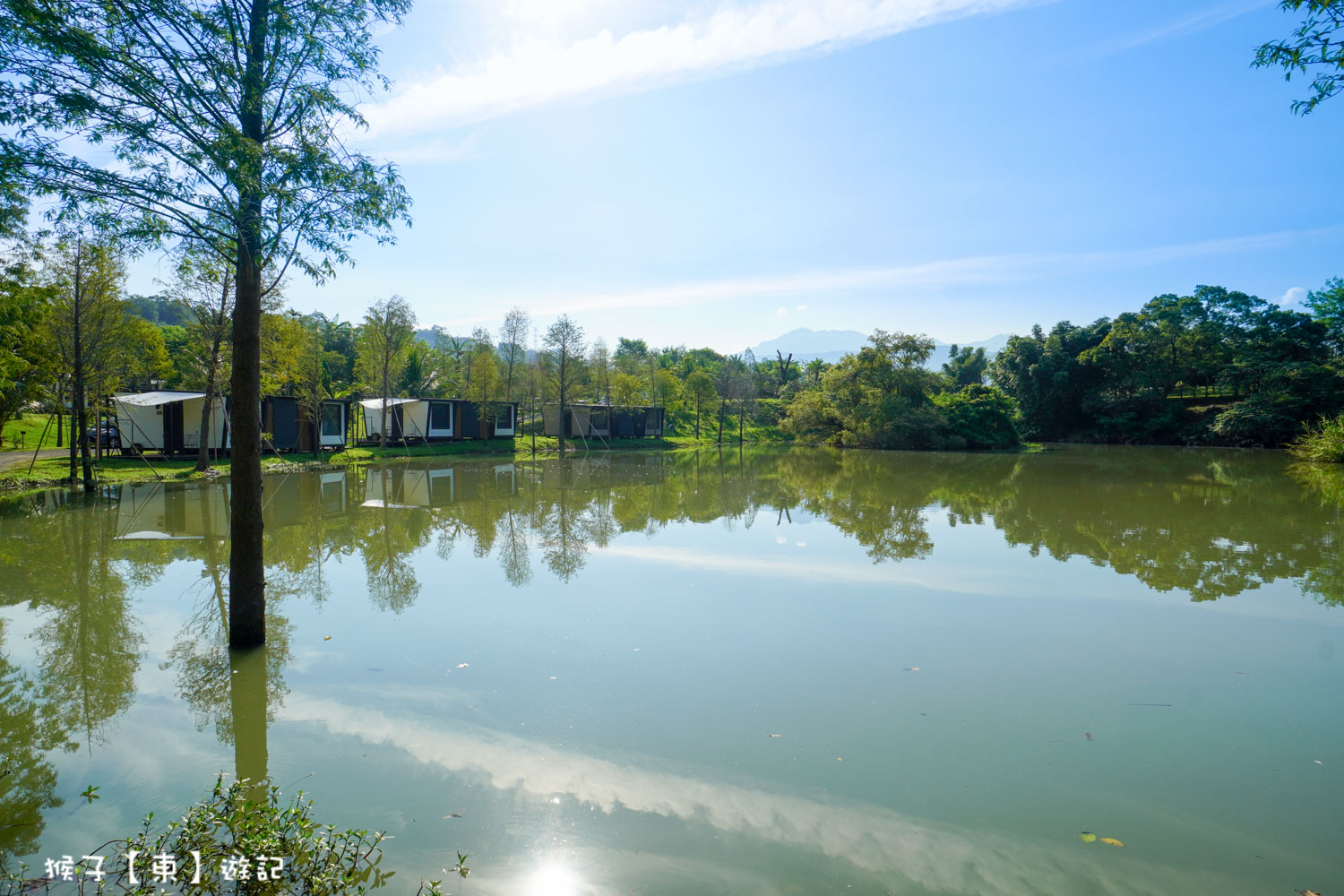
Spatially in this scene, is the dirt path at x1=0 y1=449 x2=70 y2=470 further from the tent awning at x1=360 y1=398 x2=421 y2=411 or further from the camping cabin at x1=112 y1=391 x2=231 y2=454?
the tent awning at x1=360 y1=398 x2=421 y2=411

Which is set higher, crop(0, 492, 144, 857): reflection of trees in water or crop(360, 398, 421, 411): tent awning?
crop(360, 398, 421, 411): tent awning

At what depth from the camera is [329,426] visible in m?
26.8

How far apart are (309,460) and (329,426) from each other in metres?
3.38

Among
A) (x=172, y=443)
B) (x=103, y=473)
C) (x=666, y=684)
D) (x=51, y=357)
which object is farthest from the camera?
(x=172, y=443)

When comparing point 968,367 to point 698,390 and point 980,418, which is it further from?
point 698,390

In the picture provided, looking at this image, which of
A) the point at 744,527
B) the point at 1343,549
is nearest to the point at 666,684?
the point at 744,527

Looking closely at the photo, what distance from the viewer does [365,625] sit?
21.9ft

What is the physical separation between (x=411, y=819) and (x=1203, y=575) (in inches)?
390

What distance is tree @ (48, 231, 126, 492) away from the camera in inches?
596

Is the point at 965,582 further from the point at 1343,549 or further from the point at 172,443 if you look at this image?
the point at 172,443

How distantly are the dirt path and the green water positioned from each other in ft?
37.1

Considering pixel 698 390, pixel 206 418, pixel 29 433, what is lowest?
pixel 29 433

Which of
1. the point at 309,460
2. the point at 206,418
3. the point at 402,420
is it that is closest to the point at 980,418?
the point at 402,420

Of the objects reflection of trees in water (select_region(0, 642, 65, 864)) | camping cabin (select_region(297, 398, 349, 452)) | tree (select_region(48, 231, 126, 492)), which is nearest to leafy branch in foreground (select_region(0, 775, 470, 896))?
reflection of trees in water (select_region(0, 642, 65, 864))
